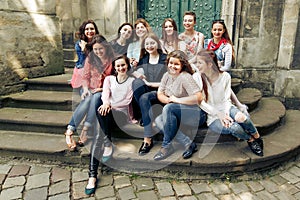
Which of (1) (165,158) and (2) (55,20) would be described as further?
(2) (55,20)

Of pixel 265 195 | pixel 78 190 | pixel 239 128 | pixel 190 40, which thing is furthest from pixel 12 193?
pixel 190 40

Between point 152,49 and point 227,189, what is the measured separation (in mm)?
1773

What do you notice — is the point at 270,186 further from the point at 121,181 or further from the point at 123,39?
the point at 123,39

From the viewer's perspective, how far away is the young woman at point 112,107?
2.70m

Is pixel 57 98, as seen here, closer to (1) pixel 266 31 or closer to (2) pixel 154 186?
(2) pixel 154 186

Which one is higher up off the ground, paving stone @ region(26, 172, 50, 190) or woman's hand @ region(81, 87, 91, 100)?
woman's hand @ region(81, 87, 91, 100)

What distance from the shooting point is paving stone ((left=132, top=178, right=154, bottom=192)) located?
255 cm

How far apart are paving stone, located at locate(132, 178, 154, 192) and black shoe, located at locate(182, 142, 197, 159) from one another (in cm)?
46

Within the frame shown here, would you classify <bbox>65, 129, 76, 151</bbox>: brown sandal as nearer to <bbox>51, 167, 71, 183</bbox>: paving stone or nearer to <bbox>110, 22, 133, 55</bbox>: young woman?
<bbox>51, 167, 71, 183</bbox>: paving stone

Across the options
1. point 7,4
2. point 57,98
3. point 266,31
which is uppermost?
point 7,4

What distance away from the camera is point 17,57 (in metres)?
4.08

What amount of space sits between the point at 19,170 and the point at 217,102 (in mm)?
2374

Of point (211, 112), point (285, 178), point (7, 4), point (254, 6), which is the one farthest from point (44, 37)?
point (285, 178)

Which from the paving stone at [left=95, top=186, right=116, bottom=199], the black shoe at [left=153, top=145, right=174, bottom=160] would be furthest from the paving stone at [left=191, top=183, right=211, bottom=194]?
the paving stone at [left=95, top=186, right=116, bottom=199]
